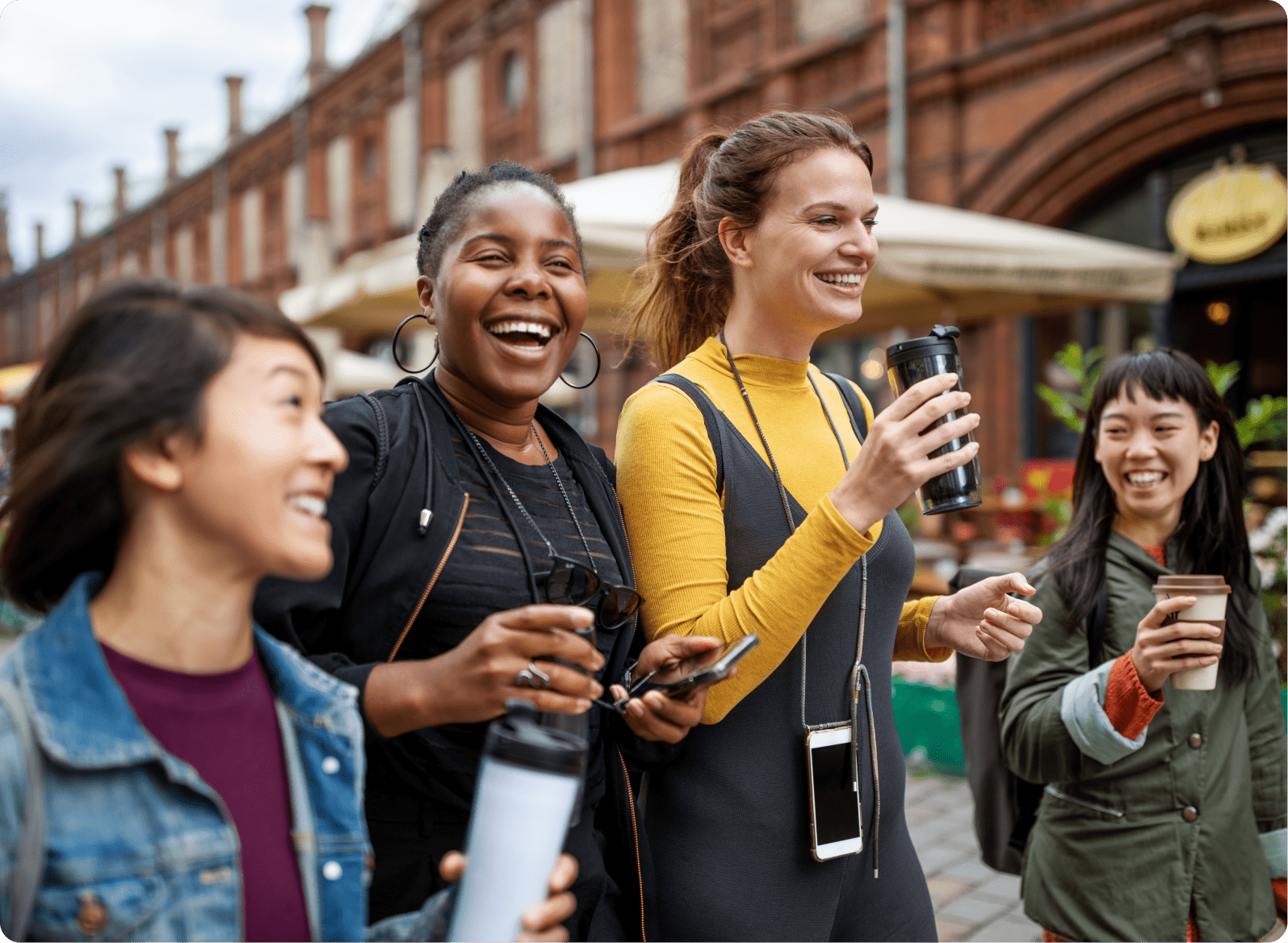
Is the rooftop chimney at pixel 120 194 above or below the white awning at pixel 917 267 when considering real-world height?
above

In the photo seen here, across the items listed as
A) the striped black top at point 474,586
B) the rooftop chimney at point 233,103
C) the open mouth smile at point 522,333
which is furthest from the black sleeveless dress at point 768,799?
the rooftop chimney at point 233,103

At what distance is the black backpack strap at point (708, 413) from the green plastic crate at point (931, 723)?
12.9 ft

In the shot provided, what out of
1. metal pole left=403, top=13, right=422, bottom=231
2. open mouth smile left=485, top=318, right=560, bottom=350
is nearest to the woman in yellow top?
open mouth smile left=485, top=318, right=560, bottom=350

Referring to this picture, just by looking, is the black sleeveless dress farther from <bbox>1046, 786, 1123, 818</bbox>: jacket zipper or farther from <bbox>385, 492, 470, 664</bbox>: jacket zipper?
<bbox>1046, 786, 1123, 818</bbox>: jacket zipper

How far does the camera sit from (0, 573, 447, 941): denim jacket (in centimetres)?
90

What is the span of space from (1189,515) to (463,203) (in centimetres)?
189

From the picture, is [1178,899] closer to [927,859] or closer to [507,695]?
[507,695]

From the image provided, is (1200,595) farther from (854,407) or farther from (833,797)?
(833,797)

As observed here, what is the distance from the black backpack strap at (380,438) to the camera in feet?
4.41

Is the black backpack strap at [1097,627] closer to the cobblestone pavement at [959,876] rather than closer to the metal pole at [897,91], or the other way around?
the cobblestone pavement at [959,876]

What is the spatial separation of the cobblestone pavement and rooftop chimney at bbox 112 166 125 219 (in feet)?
140

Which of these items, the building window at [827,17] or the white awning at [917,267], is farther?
the building window at [827,17]

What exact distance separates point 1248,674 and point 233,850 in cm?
222

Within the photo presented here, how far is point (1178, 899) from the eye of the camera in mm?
2119
